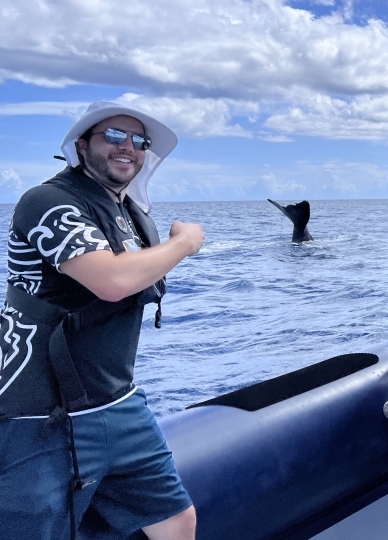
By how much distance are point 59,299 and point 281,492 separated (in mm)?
1462

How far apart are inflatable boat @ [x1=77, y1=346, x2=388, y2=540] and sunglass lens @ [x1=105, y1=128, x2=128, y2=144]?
1143mm

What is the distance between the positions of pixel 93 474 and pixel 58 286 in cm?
51

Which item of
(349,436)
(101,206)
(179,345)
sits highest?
(101,206)

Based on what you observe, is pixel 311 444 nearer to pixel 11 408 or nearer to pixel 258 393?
pixel 258 393

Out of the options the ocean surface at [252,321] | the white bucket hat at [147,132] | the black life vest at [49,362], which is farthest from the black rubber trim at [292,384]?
the ocean surface at [252,321]

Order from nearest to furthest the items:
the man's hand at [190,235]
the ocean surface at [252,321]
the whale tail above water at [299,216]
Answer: the man's hand at [190,235], the ocean surface at [252,321], the whale tail above water at [299,216]

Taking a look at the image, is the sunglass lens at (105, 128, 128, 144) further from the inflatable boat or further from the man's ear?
the inflatable boat

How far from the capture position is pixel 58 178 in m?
1.72

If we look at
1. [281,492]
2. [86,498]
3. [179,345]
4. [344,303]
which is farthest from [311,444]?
[344,303]

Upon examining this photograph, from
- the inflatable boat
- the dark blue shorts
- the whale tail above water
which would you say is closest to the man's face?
the dark blue shorts

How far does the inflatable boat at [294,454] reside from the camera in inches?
93.8

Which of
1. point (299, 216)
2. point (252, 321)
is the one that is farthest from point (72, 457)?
point (299, 216)

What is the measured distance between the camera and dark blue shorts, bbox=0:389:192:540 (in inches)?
62.8

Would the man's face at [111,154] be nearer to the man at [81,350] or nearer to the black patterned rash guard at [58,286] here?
the man at [81,350]
